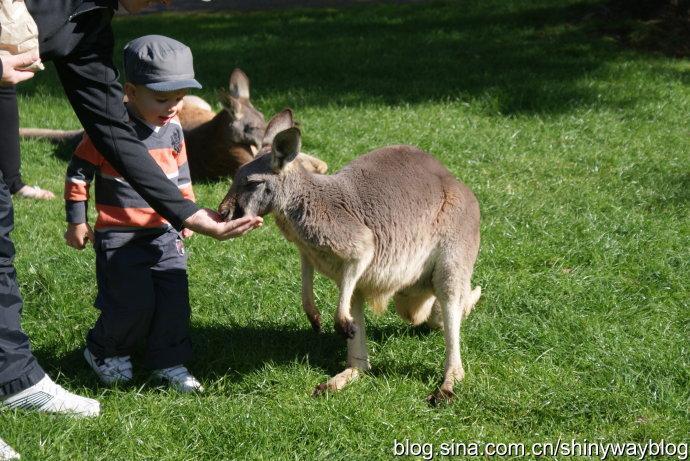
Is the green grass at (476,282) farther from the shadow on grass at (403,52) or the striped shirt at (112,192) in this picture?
the striped shirt at (112,192)

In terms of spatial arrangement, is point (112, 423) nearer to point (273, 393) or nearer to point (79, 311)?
point (273, 393)

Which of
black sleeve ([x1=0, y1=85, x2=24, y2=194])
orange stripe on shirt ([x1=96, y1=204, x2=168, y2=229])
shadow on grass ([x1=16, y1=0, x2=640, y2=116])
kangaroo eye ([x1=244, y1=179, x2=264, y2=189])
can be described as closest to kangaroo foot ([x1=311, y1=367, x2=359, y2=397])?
kangaroo eye ([x1=244, y1=179, x2=264, y2=189])

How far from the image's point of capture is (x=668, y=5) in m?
9.85

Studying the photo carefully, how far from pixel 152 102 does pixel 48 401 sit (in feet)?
4.25

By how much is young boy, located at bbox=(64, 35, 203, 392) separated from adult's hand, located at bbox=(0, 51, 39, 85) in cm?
68

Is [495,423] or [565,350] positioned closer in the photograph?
[495,423]

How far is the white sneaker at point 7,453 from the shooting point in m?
2.71

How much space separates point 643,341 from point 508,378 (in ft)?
2.40

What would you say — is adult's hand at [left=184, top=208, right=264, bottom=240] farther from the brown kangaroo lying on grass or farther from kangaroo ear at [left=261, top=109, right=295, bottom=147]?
the brown kangaroo lying on grass

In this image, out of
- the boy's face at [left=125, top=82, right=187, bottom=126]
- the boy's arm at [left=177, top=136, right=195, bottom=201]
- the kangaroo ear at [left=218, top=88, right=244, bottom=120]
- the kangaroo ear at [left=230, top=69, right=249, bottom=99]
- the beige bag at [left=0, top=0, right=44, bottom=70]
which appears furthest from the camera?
the kangaroo ear at [left=230, top=69, right=249, bottom=99]

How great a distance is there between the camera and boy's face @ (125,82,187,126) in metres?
3.33

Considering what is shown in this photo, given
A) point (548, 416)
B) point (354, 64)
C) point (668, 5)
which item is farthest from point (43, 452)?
point (668, 5)

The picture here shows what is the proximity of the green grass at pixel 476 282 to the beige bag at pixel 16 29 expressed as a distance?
54.3 inches

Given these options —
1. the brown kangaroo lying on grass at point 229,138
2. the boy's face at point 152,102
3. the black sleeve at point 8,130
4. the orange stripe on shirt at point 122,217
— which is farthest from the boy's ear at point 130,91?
the brown kangaroo lying on grass at point 229,138
